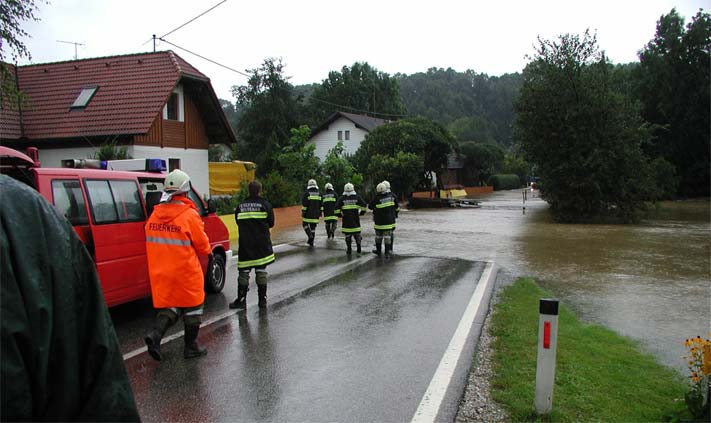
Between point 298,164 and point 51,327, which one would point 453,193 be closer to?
point 298,164

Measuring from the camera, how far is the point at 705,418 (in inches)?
186

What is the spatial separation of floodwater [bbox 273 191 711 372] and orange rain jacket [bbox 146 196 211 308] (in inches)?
215

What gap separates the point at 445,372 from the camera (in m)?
5.60

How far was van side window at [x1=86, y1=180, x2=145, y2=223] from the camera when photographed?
6.97m

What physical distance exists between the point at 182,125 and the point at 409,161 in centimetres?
1620

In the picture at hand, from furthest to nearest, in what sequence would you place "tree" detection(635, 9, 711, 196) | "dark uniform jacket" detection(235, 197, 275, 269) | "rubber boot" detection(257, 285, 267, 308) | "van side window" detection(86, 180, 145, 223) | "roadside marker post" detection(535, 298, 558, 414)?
"tree" detection(635, 9, 711, 196) → "rubber boot" detection(257, 285, 267, 308) → "dark uniform jacket" detection(235, 197, 275, 269) → "van side window" detection(86, 180, 145, 223) → "roadside marker post" detection(535, 298, 558, 414)

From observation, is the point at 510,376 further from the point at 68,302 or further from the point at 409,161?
the point at 409,161

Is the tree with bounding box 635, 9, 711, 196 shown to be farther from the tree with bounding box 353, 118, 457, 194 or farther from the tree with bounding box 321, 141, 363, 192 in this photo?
the tree with bounding box 321, 141, 363, 192

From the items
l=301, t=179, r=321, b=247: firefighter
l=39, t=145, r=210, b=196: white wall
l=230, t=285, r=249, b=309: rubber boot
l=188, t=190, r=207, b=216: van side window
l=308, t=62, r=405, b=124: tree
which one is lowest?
l=230, t=285, r=249, b=309: rubber boot

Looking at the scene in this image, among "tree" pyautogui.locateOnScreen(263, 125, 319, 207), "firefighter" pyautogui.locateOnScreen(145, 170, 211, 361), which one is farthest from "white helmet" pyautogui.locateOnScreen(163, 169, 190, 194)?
"tree" pyautogui.locateOnScreen(263, 125, 319, 207)

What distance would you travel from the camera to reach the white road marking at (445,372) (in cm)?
461

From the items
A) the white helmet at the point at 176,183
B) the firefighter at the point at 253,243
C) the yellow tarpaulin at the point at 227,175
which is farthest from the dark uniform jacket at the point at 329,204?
the yellow tarpaulin at the point at 227,175

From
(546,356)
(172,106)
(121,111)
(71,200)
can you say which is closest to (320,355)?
(546,356)

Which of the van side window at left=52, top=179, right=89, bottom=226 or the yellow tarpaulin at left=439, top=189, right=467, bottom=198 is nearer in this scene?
the van side window at left=52, top=179, right=89, bottom=226
